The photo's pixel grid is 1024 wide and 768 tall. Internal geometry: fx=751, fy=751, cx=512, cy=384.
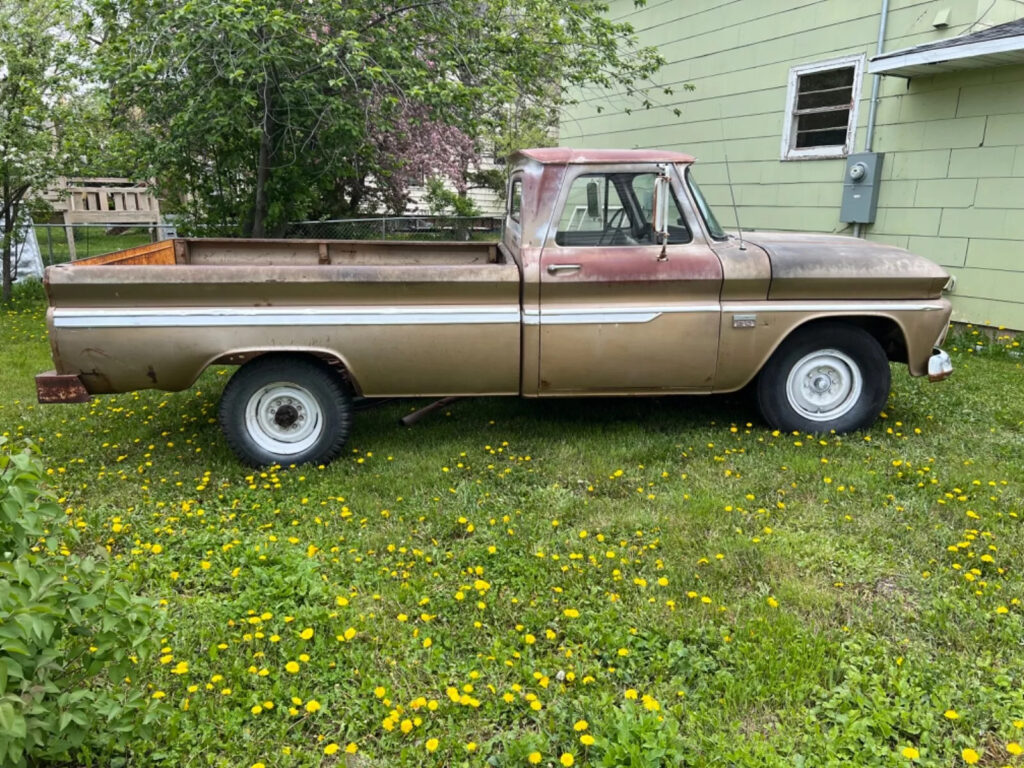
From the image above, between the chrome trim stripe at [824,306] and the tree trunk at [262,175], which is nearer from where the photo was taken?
the chrome trim stripe at [824,306]

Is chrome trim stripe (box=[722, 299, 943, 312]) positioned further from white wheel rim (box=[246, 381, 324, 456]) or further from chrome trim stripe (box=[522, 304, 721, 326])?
white wheel rim (box=[246, 381, 324, 456])

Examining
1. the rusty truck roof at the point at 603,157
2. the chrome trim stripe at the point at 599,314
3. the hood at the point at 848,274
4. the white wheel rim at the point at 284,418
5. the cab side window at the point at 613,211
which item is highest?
the rusty truck roof at the point at 603,157

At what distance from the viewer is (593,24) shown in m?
9.12

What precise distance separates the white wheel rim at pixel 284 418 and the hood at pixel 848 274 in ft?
9.85

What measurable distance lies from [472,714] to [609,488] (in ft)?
6.47

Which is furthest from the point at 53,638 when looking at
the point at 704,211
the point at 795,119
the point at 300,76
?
the point at 795,119

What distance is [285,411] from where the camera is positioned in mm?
4699

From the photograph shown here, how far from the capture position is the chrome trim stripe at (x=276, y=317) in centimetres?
423

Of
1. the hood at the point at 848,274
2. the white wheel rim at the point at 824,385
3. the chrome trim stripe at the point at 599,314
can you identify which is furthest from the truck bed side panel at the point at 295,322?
the white wheel rim at the point at 824,385

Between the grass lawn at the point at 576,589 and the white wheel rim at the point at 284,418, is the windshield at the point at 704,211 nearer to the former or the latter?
the grass lawn at the point at 576,589

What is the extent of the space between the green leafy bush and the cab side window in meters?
3.37

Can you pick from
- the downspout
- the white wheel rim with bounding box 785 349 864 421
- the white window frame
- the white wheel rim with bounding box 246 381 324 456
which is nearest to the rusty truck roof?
the white wheel rim with bounding box 785 349 864 421

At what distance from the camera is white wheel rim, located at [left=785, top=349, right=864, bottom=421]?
5082mm

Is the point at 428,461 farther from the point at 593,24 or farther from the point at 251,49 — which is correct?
the point at 593,24
